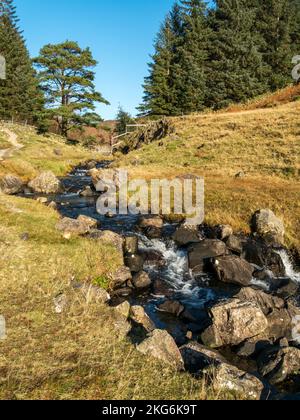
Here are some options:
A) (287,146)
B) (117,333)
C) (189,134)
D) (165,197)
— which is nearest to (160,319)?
(117,333)

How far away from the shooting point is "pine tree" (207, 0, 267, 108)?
193 feet

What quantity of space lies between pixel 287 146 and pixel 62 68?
4449 cm

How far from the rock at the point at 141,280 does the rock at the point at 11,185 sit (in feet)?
54.9

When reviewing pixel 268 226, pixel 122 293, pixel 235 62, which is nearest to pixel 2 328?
pixel 122 293

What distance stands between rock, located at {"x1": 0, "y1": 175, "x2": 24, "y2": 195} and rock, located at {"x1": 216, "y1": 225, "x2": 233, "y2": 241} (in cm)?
1657

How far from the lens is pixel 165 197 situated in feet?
80.5

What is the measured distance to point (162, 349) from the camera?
27.2 feet

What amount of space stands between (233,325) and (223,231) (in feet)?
26.9

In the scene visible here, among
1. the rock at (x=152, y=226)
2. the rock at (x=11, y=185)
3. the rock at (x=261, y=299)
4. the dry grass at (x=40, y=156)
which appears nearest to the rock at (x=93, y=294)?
the rock at (x=261, y=299)

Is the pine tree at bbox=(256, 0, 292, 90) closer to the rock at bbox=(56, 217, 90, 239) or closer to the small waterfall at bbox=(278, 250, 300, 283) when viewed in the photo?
the small waterfall at bbox=(278, 250, 300, 283)

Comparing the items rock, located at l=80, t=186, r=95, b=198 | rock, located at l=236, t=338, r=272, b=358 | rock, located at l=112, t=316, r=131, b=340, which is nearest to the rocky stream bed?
rock, located at l=236, t=338, r=272, b=358

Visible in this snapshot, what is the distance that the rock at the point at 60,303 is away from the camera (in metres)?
9.76

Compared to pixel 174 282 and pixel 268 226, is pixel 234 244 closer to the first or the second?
pixel 268 226
